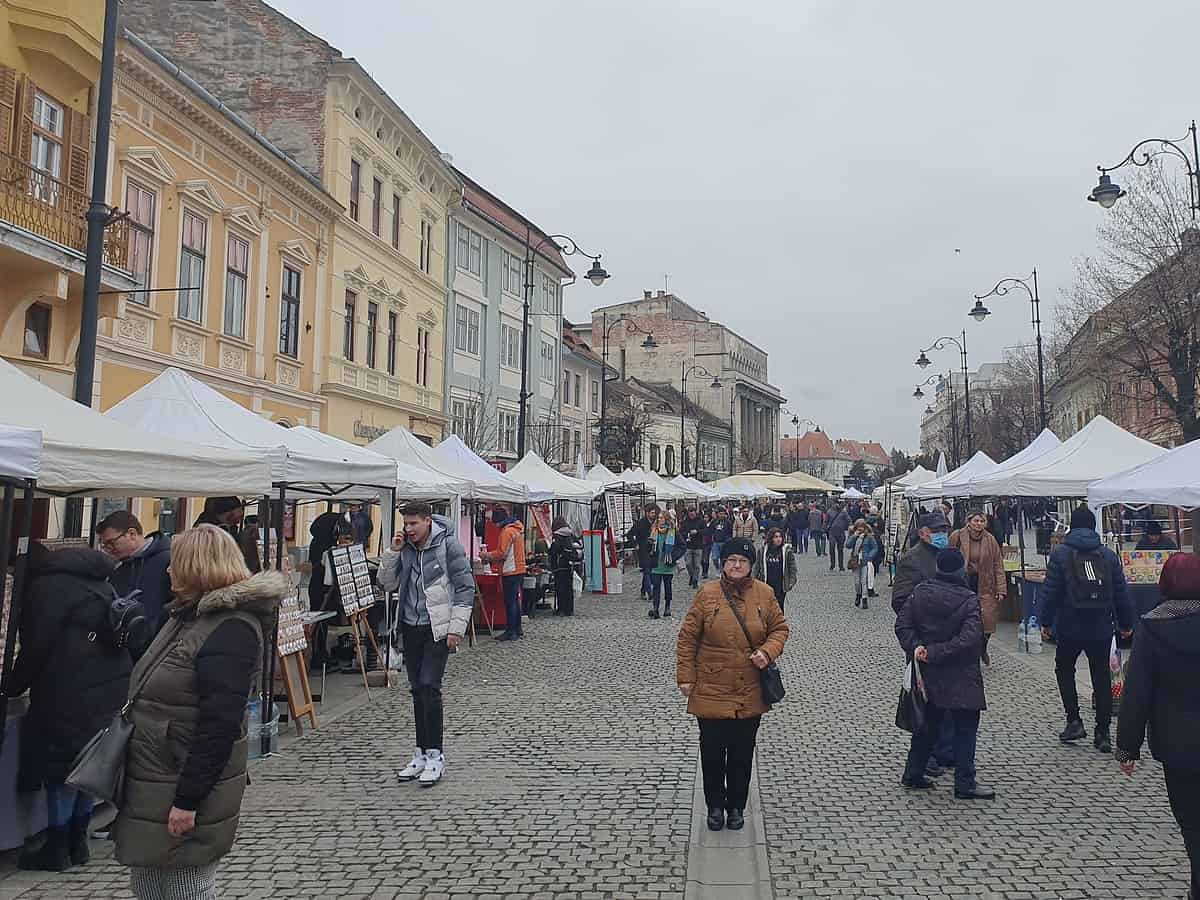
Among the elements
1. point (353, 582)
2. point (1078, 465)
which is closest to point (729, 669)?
point (353, 582)

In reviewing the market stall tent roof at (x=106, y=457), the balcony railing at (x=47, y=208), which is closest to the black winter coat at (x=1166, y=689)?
the market stall tent roof at (x=106, y=457)

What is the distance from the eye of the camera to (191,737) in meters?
3.33

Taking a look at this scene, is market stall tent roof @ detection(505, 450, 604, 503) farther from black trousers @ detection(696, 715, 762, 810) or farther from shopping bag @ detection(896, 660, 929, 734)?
black trousers @ detection(696, 715, 762, 810)

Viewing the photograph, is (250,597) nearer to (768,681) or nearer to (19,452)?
(19,452)

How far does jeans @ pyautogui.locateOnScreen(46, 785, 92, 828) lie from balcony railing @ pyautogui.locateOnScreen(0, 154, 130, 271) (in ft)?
34.6

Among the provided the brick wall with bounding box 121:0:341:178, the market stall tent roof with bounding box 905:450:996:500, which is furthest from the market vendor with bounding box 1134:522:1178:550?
the brick wall with bounding box 121:0:341:178

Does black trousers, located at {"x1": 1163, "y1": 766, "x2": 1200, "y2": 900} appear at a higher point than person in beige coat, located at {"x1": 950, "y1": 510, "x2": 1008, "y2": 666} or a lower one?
lower

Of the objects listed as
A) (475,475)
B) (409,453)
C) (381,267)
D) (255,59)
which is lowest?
(475,475)

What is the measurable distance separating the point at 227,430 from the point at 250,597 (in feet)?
22.2

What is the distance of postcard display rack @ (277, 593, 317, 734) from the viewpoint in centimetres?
800

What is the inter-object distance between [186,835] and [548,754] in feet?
15.2

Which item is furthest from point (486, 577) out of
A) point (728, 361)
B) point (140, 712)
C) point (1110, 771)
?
point (728, 361)

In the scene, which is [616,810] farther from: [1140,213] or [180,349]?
[1140,213]

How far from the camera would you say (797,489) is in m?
40.4
